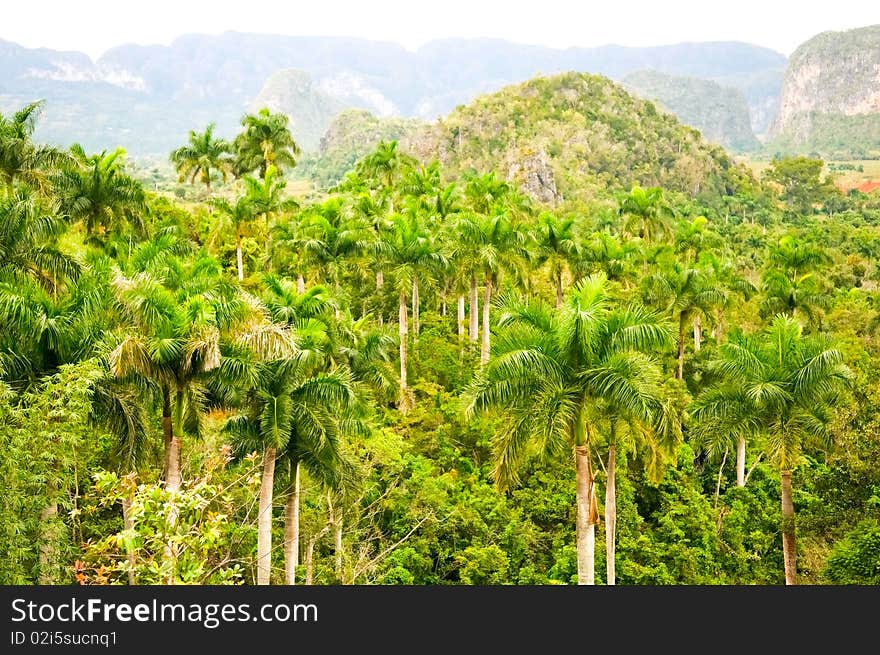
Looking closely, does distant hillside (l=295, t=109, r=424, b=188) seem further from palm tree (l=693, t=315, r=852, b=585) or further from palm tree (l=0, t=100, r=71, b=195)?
palm tree (l=693, t=315, r=852, b=585)

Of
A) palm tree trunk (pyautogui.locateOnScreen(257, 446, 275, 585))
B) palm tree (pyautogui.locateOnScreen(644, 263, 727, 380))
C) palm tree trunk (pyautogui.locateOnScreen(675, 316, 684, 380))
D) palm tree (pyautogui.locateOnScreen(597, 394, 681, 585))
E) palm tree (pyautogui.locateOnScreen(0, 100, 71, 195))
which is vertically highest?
palm tree (pyautogui.locateOnScreen(0, 100, 71, 195))

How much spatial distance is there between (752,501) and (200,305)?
19655 millimetres

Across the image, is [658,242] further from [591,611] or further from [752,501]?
[591,611]

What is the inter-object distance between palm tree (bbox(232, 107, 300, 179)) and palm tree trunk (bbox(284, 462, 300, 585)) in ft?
98.8

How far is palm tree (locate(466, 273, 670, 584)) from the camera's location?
1570 cm

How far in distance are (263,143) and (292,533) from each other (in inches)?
1259

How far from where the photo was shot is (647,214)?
46.3 meters

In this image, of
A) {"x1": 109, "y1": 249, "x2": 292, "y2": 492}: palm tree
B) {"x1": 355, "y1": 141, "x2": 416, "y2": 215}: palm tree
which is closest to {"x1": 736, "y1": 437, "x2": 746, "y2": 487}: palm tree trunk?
{"x1": 109, "y1": 249, "x2": 292, "y2": 492}: palm tree

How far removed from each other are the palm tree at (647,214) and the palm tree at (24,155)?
103 ft

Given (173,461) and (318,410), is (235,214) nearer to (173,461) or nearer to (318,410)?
(318,410)

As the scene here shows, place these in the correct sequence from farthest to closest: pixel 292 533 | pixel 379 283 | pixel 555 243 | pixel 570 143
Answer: pixel 570 143, pixel 379 283, pixel 555 243, pixel 292 533

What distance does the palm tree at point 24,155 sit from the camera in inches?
991

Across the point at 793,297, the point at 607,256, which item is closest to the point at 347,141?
the point at 607,256

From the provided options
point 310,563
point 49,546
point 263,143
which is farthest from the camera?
point 263,143
